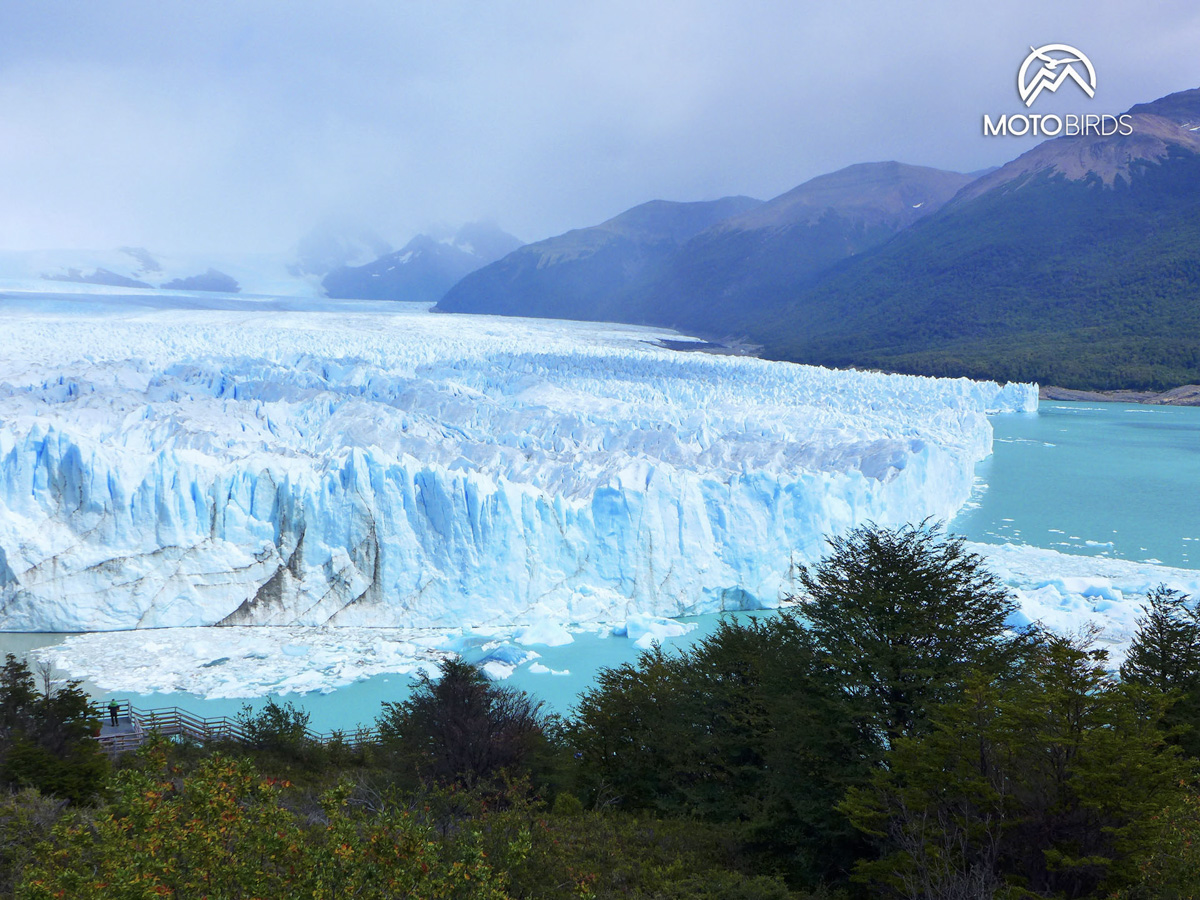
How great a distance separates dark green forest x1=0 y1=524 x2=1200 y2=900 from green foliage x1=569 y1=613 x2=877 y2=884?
3cm

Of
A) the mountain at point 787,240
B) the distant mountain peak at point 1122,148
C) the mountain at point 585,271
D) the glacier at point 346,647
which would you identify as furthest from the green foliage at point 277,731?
the distant mountain peak at point 1122,148

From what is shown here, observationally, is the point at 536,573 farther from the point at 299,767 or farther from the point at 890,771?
the point at 890,771

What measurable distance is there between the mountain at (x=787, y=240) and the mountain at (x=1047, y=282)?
7655 millimetres

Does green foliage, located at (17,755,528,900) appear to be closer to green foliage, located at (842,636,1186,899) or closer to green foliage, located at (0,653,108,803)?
green foliage, located at (842,636,1186,899)

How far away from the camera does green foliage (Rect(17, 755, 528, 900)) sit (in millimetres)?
3383

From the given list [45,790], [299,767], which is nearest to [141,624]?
[299,767]

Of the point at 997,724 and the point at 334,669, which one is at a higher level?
the point at 997,724

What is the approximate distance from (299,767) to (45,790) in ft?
9.16

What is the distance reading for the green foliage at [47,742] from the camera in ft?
23.0

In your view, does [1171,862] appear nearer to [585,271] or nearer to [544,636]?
[544,636]

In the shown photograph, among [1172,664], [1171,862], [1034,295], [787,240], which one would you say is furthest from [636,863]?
[787,240]

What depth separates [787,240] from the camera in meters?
133

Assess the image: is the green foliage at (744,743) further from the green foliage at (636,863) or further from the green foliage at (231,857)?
the green foliage at (231,857)

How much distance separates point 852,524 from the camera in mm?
17406
